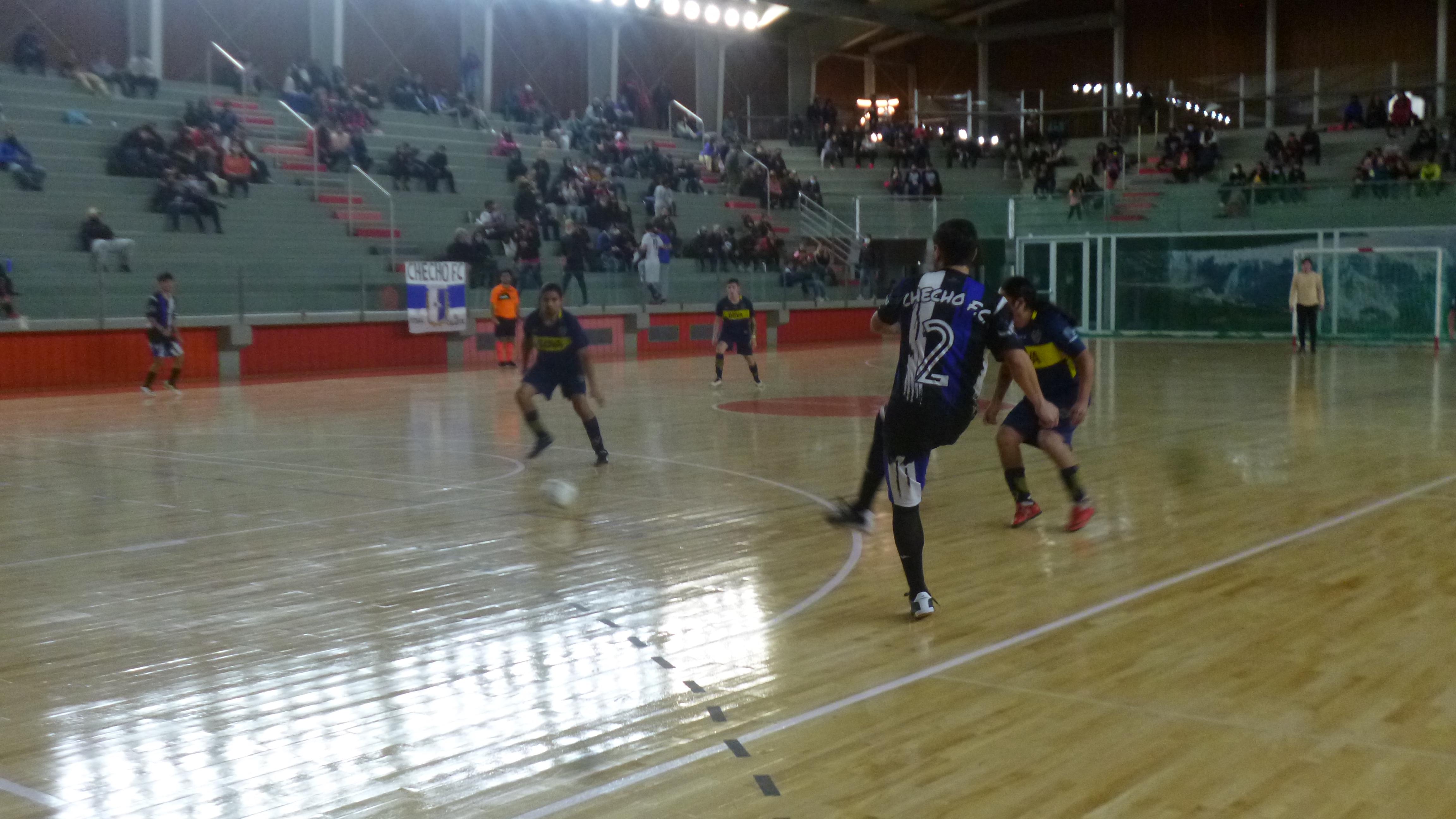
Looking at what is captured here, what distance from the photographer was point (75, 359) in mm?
21250

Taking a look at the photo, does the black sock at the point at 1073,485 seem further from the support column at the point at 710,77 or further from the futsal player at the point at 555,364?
the support column at the point at 710,77

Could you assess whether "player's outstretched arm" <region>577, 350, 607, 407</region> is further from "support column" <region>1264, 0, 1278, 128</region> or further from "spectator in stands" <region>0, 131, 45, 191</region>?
"support column" <region>1264, 0, 1278, 128</region>

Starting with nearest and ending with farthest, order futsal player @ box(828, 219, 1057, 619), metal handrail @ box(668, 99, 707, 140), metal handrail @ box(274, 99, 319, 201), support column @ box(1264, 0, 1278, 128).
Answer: futsal player @ box(828, 219, 1057, 619)
metal handrail @ box(274, 99, 319, 201)
metal handrail @ box(668, 99, 707, 140)
support column @ box(1264, 0, 1278, 128)

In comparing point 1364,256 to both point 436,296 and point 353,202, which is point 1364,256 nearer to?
point 436,296

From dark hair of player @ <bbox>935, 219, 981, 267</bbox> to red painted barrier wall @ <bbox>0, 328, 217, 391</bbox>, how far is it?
1816 cm

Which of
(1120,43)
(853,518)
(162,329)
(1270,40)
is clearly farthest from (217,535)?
(1120,43)

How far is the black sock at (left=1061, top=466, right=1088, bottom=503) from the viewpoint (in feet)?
28.6

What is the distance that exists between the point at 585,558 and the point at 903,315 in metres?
2.58

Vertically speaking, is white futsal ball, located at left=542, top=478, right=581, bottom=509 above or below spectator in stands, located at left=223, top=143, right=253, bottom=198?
below

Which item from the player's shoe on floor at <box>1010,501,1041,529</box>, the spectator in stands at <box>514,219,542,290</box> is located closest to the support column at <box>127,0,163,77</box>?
the spectator in stands at <box>514,219,542,290</box>

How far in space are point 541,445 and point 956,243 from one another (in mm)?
6656

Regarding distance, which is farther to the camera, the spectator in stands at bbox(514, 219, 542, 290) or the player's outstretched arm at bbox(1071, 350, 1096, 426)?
the spectator in stands at bbox(514, 219, 542, 290)

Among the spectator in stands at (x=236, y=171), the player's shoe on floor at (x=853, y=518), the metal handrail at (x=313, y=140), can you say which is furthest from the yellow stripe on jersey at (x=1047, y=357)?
the metal handrail at (x=313, y=140)

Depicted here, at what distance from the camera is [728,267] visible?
32.9m
